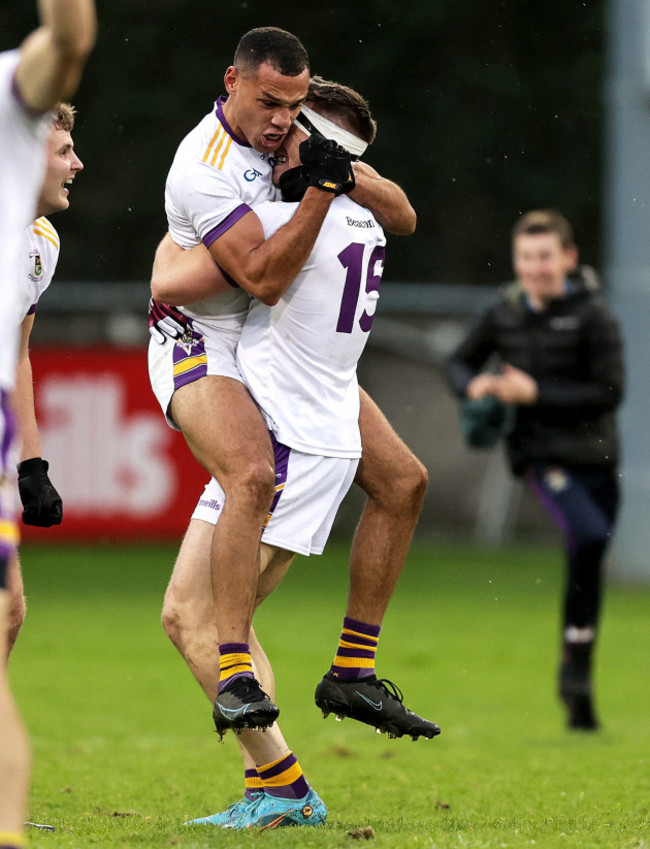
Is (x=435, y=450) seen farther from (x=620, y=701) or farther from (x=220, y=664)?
(x=220, y=664)

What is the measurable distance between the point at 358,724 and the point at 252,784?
156 inches

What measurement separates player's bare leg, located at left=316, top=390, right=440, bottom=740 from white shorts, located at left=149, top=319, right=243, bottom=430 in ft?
1.91

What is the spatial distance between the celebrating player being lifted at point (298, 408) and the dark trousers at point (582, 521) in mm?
3106

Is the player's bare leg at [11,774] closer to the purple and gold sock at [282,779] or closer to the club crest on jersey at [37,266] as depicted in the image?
the purple and gold sock at [282,779]

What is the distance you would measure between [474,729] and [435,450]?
26.5 ft

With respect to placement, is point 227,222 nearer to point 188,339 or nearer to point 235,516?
point 188,339

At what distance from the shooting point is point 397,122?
63.1 ft

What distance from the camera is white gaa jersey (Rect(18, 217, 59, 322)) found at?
218 inches

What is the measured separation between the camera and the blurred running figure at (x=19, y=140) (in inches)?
144

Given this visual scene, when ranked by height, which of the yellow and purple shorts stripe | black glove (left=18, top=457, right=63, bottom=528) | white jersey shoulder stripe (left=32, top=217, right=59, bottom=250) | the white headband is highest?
the white headband

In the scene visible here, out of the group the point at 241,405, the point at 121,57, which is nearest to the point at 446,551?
the point at 121,57

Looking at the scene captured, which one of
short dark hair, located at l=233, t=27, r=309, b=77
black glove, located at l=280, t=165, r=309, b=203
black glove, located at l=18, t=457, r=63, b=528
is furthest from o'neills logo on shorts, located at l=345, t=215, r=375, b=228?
black glove, located at l=18, t=457, r=63, b=528

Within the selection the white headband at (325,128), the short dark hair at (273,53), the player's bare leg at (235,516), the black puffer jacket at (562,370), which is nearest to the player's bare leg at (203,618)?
the player's bare leg at (235,516)

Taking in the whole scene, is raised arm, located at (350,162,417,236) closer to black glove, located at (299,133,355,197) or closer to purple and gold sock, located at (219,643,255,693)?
black glove, located at (299,133,355,197)
